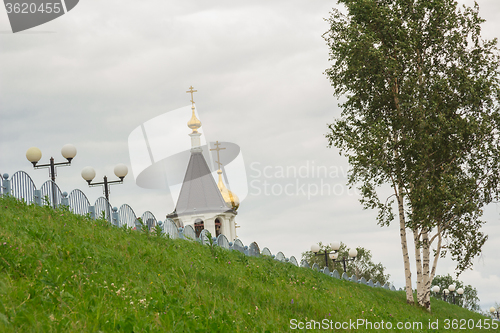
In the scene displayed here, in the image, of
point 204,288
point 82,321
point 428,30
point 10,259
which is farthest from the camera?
point 428,30

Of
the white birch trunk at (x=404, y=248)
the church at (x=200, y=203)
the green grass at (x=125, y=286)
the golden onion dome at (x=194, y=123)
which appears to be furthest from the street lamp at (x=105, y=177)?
the golden onion dome at (x=194, y=123)

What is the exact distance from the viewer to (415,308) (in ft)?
70.0

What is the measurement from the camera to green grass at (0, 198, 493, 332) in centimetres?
665

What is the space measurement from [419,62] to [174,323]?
19.4m

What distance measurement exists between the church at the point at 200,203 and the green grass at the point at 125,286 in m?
27.1

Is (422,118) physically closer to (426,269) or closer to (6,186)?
(426,269)

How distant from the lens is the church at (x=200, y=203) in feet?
138

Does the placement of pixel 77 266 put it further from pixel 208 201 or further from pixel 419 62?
pixel 208 201

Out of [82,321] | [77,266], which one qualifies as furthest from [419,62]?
[82,321]

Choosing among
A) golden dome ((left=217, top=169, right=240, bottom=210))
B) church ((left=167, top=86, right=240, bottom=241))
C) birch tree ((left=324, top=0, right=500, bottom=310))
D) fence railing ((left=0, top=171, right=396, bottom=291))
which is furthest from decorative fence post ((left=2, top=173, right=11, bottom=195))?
golden dome ((left=217, top=169, right=240, bottom=210))

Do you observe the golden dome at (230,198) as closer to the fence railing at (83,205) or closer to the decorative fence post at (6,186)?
the fence railing at (83,205)

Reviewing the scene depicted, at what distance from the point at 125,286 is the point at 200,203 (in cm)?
3388

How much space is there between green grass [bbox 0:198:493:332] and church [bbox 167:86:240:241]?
27.1 metres

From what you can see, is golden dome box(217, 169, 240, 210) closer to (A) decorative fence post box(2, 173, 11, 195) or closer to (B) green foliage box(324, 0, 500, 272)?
(B) green foliage box(324, 0, 500, 272)
